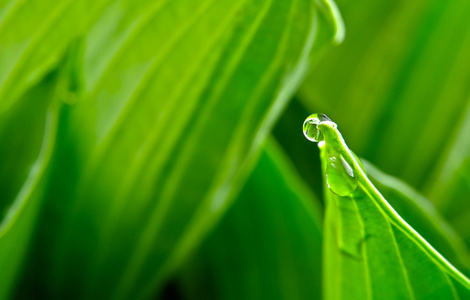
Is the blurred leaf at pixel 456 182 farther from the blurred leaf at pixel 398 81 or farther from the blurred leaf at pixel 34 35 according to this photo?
the blurred leaf at pixel 34 35

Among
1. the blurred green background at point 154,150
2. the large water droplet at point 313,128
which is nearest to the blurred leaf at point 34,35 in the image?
the blurred green background at point 154,150

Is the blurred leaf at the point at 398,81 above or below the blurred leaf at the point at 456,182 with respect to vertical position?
above

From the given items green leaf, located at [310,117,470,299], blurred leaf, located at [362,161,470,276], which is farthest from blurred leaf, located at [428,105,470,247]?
green leaf, located at [310,117,470,299]

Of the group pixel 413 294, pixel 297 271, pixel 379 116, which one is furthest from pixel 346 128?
pixel 413 294

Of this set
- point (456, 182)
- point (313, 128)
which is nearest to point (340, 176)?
point (313, 128)

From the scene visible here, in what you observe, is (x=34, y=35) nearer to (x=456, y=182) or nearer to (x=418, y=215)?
(x=418, y=215)

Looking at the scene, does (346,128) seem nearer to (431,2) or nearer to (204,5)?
(431,2)
